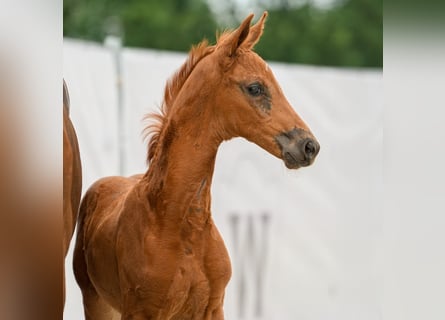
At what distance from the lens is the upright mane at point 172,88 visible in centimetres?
119

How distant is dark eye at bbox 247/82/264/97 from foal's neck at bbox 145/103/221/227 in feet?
0.29

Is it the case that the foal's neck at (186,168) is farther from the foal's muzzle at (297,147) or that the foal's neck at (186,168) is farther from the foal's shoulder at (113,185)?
the foal's shoulder at (113,185)

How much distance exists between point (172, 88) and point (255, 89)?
181 mm

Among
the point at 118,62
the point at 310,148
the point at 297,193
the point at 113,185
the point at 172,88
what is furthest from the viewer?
the point at 118,62

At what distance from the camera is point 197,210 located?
119 cm

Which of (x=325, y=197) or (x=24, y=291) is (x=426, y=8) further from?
(x=325, y=197)

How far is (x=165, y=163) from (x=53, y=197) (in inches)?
14.7

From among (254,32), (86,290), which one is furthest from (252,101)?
(86,290)

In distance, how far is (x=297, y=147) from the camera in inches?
43.0

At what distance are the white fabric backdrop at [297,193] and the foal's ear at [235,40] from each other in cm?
34

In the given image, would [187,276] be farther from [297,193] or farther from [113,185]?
[297,193]

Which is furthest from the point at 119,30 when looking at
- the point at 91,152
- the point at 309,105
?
the point at 309,105

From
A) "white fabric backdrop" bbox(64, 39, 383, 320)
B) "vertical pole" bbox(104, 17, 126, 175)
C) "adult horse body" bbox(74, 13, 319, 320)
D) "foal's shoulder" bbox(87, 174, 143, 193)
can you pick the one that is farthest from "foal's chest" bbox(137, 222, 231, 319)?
"vertical pole" bbox(104, 17, 126, 175)

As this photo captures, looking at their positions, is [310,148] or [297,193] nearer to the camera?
[310,148]
